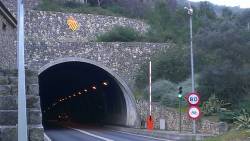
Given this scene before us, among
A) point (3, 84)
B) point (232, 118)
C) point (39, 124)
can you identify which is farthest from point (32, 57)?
point (39, 124)

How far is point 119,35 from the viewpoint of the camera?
5534cm

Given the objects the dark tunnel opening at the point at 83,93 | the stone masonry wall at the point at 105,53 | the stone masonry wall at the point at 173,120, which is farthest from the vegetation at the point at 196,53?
the dark tunnel opening at the point at 83,93

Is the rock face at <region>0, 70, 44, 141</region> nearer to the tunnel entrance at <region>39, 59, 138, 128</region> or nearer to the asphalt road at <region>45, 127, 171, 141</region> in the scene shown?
the asphalt road at <region>45, 127, 171, 141</region>

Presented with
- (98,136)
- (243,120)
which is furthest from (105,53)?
(243,120)

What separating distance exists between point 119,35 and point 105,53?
647cm

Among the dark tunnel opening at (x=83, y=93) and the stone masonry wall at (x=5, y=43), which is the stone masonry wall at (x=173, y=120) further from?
the stone masonry wall at (x=5, y=43)

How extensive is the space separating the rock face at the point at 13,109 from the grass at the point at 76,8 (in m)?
41.8

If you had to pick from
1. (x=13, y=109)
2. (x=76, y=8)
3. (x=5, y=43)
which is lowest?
(x=13, y=109)

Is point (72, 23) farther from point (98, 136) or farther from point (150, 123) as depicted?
point (98, 136)

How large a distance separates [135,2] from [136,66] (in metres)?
22.7

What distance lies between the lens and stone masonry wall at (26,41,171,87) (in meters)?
46.8

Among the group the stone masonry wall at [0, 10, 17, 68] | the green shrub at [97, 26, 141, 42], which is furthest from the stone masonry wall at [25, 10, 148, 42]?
the stone masonry wall at [0, 10, 17, 68]

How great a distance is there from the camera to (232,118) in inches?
1260

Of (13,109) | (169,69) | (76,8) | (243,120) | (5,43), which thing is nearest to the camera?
(13,109)
